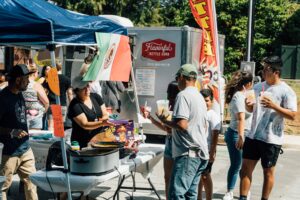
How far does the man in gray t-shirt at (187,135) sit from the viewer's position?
4.78 meters

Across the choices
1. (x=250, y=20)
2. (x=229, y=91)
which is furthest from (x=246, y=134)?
(x=250, y=20)

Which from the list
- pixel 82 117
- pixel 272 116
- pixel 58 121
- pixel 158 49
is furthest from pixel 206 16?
pixel 58 121

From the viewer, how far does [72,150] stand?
502 cm

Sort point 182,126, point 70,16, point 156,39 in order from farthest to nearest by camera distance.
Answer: point 156,39
point 70,16
point 182,126

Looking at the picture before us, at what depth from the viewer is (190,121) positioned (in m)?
4.83

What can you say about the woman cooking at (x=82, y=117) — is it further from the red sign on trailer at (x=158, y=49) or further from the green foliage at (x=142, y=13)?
the green foliage at (x=142, y=13)

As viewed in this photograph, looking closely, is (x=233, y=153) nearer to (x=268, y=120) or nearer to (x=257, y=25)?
(x=268, y=120)

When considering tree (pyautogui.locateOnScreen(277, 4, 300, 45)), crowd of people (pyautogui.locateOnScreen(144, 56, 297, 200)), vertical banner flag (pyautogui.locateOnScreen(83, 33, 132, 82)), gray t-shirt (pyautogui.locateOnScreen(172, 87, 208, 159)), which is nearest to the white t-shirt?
crowd of people (pyautogui.locateOnScreen(144, 56, 297, 200))

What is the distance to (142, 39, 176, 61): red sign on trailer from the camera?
1134 cm

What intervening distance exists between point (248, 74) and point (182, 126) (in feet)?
6.57

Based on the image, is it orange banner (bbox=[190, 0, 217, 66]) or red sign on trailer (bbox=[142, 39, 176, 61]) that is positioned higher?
→ orange banner (bbox=[190, 0, 217, 66])

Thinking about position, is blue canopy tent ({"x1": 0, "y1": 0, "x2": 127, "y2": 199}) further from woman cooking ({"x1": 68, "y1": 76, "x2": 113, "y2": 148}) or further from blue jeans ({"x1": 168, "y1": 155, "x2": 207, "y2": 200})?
blue jeans ({"x1": 168, "y1": 155, "x2": 207, "y2": 200})

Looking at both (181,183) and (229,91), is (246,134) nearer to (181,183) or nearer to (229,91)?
(229,91)

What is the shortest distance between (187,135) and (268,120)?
144 cm
